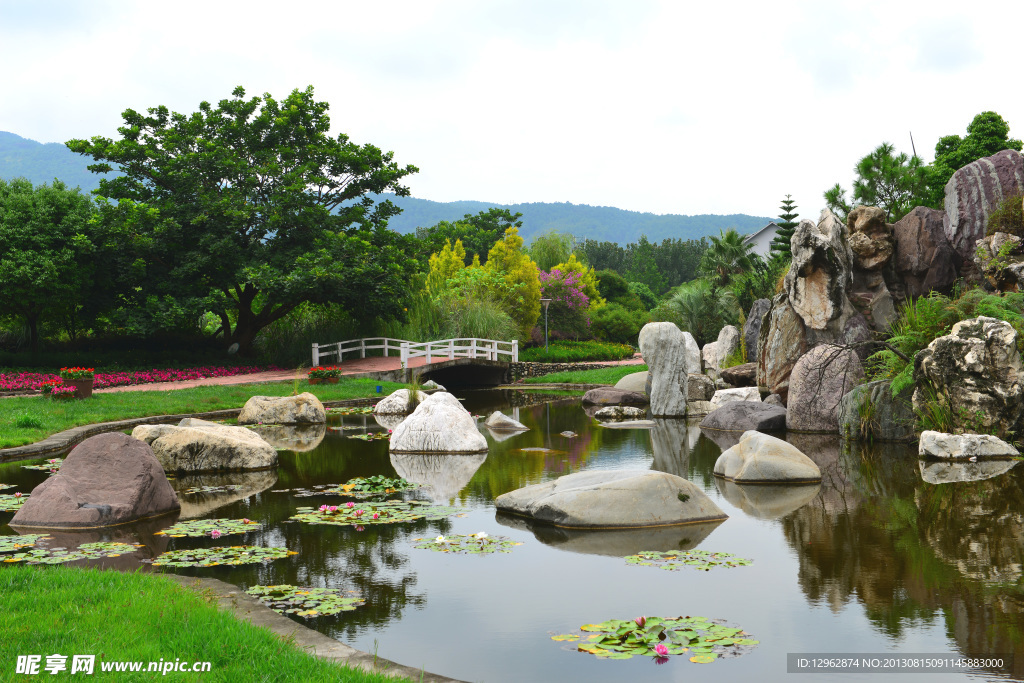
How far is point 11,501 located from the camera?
29.1ft

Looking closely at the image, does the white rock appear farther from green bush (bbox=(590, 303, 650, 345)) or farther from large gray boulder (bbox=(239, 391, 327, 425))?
green bush (bbox=(590, 303, 650, 345))

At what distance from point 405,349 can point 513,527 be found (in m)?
20.1

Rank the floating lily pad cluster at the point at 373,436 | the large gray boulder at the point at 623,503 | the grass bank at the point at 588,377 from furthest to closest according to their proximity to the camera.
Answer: the grass bank at the point at 588,377 < the floating lily pad cluster at the point at 373,436 < the large gray boulder at the point at 623,503

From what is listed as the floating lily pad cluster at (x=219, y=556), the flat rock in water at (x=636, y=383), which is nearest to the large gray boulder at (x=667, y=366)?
the flat rock in water at (x=636, y=383)

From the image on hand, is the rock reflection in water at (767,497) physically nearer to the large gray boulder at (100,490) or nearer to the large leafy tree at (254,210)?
the large gray boulder at (100,490)

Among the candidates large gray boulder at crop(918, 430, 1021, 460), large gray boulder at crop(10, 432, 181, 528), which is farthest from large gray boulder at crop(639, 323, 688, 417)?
large gray boulder at crop(10, 432, 181, 528)

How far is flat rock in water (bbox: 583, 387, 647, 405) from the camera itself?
2105 cm

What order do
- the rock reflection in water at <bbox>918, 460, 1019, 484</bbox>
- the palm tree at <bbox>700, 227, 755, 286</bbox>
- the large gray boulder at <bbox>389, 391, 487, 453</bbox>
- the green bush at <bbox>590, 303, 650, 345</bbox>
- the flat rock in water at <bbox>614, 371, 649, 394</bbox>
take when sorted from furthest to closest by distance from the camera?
the green bush at <bbox>590, 303, 650, 345</bbox> < the palm tree at <bbox>700, 227, 755, 286</bbox> < the flat rock in water at <bbox>614, 371, 649, 394</bbox> < the large gray boulder at <bbox>389, 391, 487, 453</bbox> < the rock reflection in water at <bbox>918, 460, 1019, 484</bbox>

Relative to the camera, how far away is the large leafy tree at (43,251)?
2259cm

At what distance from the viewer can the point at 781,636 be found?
512 centimetres

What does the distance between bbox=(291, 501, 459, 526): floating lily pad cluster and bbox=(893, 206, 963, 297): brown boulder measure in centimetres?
1439

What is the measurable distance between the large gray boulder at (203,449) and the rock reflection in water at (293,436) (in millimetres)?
1800

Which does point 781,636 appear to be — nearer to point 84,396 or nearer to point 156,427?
point 156,427

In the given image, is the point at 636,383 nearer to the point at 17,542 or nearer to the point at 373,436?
the point at 373,436
